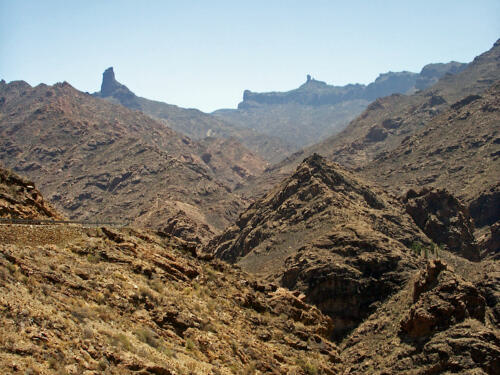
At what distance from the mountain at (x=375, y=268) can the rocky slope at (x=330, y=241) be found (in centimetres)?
10

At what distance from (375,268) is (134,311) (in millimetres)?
29635

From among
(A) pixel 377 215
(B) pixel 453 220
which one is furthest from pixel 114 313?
(B) pixel 453 220

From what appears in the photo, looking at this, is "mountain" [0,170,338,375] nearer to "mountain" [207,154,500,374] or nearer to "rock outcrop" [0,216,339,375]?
"rock outcrop" [0,216,339,375]

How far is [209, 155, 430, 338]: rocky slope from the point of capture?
154 ft

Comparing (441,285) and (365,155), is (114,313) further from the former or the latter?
(365,155)

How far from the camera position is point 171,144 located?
19638 centimetres

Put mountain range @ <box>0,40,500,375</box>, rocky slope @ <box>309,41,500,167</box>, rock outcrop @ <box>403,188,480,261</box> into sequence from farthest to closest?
rocky slope @ <box>309,41,500,167</box>
rock outcrop @ <box>403,188,480,261</box>
mountain range @ <box>0,40,500,375</box>

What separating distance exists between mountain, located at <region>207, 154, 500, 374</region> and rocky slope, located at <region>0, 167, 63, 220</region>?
1930cm

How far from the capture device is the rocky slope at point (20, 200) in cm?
2988

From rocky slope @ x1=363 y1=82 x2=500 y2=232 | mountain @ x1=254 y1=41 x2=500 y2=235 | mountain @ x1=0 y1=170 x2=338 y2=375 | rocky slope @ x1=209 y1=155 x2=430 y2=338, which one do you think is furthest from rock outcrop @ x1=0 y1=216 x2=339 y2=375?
mountain @ x1=254 y1=41 x2=500 y2=235

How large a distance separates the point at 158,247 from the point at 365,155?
445 feet

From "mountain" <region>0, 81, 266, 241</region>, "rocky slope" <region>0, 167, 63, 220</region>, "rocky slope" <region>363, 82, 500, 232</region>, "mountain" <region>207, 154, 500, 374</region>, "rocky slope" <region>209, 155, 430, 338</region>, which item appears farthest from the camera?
"mountain" <region>0, 81, 266, 241</region>

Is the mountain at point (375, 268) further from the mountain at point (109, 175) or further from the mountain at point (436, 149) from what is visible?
the mountain at point (109, 175)

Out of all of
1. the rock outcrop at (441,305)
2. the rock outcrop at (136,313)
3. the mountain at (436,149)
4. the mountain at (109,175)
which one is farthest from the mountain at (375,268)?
the mountain at (109,175)
